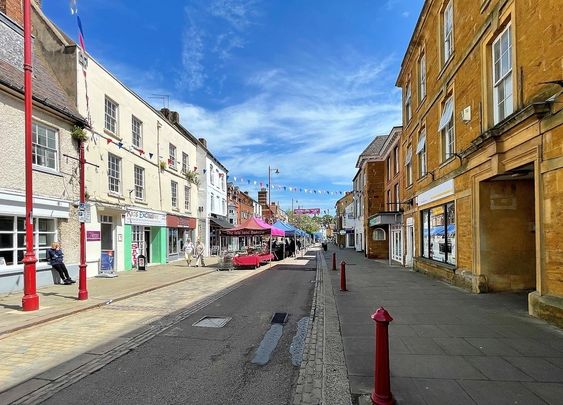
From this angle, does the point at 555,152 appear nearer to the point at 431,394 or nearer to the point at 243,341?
the point at 431,394

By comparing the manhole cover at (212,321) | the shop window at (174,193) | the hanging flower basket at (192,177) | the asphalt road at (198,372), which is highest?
the hanging flower basket at (192,177)

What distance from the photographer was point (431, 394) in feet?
13.7

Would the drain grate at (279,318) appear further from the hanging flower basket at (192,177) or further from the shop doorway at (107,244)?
the hanging flower basket at (192,177)

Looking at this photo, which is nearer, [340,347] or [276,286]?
[340,347]

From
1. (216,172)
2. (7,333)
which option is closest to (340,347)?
(7,333)

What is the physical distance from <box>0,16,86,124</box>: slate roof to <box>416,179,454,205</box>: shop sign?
13484 millimetres

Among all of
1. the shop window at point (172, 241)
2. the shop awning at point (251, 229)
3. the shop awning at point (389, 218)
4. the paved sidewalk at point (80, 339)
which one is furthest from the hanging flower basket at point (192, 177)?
the paved sidewalk at point (80, 339)

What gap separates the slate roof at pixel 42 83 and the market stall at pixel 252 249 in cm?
1069

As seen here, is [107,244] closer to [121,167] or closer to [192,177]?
[121,167]

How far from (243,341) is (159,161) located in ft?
64.1

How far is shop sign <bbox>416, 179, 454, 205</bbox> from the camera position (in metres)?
13.4

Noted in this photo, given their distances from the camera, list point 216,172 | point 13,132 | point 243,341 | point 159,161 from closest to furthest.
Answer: point 243,341, point 13,132, point 159,161, point 216,172

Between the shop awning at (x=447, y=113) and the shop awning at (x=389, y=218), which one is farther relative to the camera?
the shop awning at (x=389, y=218)

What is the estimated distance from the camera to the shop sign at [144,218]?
66.8ft
